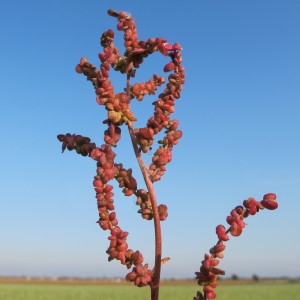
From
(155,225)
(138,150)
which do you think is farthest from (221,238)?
(138,150)

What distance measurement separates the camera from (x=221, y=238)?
250cm

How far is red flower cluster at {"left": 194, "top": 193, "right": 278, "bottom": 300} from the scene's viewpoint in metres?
2.47

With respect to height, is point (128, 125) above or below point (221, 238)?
above

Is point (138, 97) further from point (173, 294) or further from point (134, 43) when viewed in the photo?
point (173, 294)

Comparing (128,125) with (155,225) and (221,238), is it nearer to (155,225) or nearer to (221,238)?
(155,225)

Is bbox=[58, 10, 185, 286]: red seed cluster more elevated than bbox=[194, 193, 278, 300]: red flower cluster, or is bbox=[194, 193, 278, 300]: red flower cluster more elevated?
bbox=[58, 10, 185, 286]: red seed cluster

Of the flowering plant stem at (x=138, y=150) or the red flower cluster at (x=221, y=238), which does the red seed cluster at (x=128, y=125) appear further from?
the red flower cluster at (x=221, y=238)

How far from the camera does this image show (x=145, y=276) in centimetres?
234

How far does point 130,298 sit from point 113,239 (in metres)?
27.4

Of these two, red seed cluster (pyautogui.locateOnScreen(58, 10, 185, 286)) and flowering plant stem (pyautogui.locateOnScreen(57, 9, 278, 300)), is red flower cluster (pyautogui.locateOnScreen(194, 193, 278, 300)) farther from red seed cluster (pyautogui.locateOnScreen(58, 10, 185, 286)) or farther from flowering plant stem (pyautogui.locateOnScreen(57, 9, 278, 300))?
red seed cluster (pyautogui.locateOnScreen(58, 10, 185, 286))

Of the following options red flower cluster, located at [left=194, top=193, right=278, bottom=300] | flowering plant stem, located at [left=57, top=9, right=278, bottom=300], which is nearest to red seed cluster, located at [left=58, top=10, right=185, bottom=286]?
flowering plant stem, located at [left=57, top=9, right=278, bottom=300]

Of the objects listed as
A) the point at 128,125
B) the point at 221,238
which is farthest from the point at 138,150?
the point at 221,238

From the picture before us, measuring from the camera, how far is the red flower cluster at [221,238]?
2.47 metres

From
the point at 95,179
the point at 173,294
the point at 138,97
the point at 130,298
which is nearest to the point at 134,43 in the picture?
the point at 138,97
